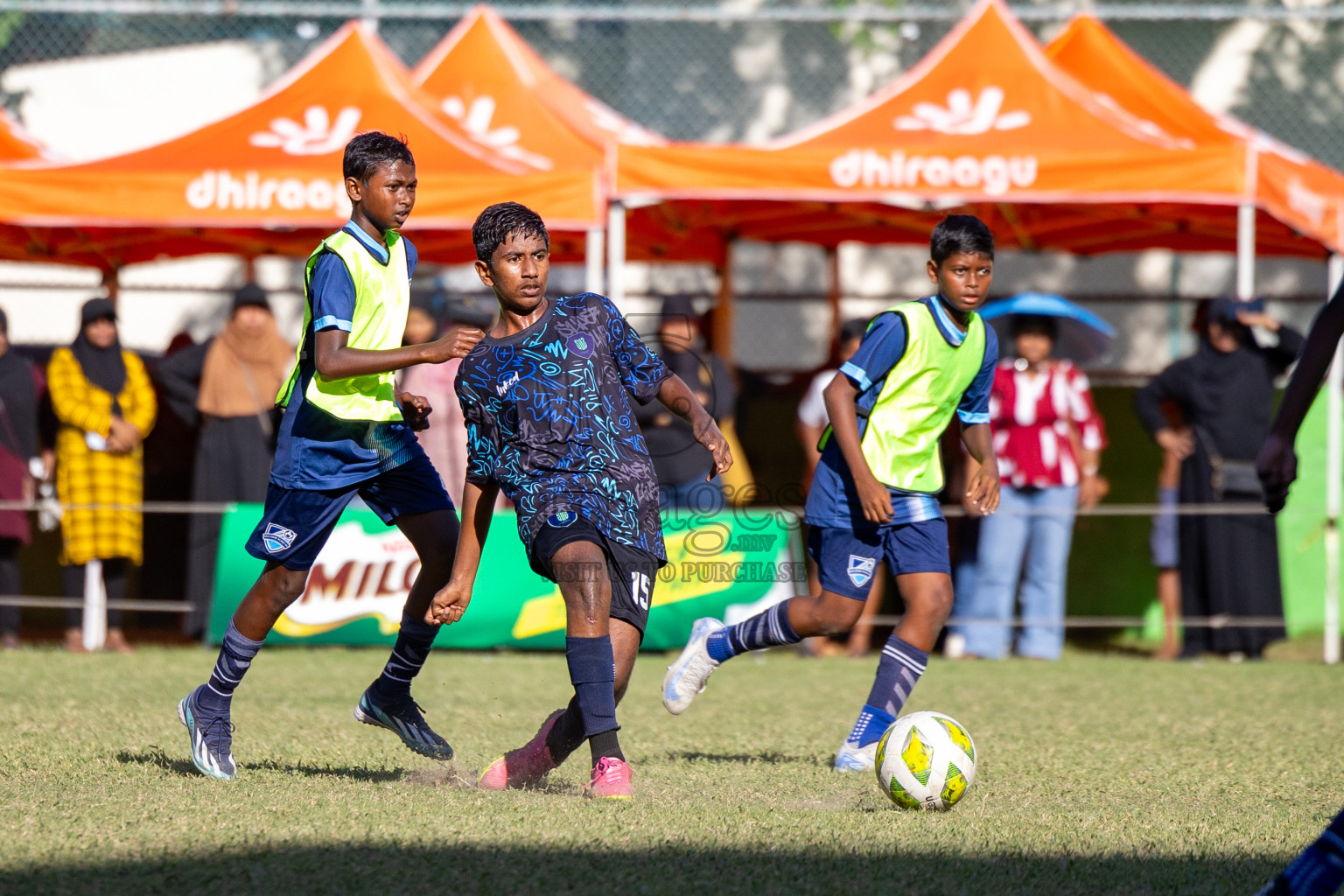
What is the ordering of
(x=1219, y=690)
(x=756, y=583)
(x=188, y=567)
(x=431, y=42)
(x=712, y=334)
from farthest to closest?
(x=431, y=42) < (x=712, y=334) < (x=188, y=567) < (x=756, y=583) < (x=1219, y=690)

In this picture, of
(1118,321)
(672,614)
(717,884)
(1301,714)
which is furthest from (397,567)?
(1118,321)

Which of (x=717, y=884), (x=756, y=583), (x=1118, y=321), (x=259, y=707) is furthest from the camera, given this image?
(x=1118, y=321)

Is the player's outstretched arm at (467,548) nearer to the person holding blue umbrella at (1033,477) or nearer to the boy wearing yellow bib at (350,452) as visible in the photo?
the boy wearing yellow bib at (350,452)

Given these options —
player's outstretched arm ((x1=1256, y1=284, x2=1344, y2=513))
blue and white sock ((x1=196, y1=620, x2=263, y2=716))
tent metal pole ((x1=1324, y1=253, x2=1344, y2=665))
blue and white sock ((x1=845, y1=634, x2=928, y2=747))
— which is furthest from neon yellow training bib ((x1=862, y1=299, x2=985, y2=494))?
tent metal pole ((x1=1324, y1=253, x2=1344, y2=665))

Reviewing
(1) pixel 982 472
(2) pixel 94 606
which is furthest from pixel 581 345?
(2) pixel 94 606

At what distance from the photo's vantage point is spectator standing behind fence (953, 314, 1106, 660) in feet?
32.0

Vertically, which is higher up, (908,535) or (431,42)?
(431,42)

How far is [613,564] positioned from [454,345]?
0.78 metres

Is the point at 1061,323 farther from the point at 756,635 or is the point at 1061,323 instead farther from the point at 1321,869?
the point at 1321,869

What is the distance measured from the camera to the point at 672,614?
368 inches

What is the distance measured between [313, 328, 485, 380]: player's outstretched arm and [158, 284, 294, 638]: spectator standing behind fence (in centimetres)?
548

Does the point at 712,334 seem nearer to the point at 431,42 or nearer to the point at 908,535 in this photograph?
the point at 431,42

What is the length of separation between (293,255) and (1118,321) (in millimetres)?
7700

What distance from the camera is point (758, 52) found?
16.3 metres
